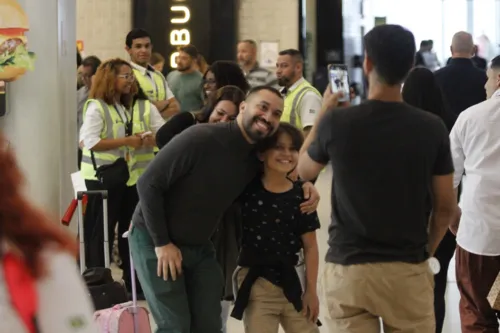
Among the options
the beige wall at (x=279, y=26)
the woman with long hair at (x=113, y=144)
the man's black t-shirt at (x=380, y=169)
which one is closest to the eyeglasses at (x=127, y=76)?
the woman with long hair at (x=113, y=144)

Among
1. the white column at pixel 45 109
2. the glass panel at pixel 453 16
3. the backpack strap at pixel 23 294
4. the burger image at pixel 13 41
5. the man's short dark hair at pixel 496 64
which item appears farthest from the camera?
the glass panel at pixel 453 16

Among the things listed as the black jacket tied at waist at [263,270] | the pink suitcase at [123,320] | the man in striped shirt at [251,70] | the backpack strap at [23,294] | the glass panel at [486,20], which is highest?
the glass panel at [486,20]

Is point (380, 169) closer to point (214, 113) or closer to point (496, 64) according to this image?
point (214, 113)

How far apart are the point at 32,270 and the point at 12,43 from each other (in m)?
3.89

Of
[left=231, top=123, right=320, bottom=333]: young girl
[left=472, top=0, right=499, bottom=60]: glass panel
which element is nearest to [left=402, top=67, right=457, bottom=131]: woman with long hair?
[left=231, top=123, right=320, bottom=333]: young girl

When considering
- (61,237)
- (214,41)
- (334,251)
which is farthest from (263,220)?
(214,41)

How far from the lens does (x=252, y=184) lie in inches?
137

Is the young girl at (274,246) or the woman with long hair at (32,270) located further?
the young girl at (274,246)

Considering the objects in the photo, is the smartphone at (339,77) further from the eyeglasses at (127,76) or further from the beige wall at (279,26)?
the beige wall at (279,26)

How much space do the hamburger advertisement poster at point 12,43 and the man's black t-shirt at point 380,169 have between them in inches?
110

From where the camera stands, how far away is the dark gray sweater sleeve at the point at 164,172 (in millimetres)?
3264

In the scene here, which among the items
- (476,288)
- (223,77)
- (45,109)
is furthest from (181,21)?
(476,288)

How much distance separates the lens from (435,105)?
14.9 feet

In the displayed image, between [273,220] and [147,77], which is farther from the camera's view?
[147,77]
